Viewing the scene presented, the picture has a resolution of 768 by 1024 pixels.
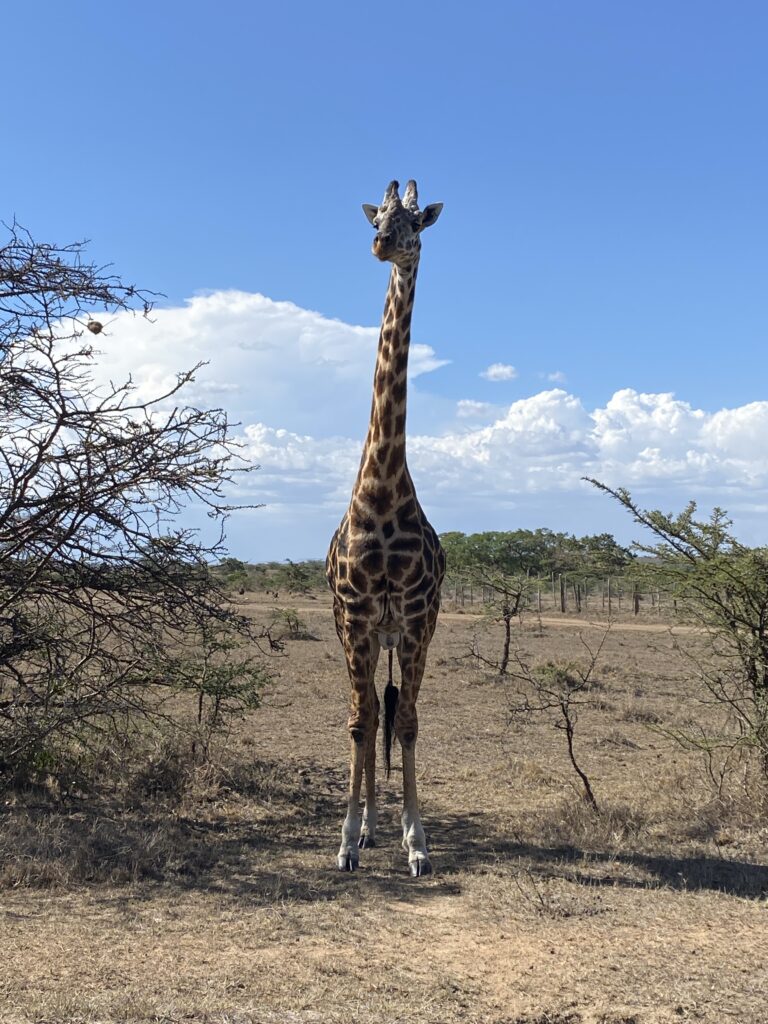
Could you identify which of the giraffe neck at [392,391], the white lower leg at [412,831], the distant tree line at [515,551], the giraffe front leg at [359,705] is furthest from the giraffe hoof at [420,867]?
the distant tree line at [515,551]

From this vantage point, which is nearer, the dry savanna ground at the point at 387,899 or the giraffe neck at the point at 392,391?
the dry savanna ground at the point at 387,899

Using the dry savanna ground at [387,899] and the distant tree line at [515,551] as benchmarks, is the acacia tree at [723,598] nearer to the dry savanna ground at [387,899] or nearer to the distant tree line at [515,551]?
the dry savanna ground at [387,899]

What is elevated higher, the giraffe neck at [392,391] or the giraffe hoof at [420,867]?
the giraffe neck at [392,391]

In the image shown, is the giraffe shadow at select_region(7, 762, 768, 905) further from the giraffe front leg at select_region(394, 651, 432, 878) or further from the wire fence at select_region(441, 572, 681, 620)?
the wire fence at select_region(441, 572, 681, 620)

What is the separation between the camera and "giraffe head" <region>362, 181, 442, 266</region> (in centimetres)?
687

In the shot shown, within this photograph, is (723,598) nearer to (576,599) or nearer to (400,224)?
(400,224)

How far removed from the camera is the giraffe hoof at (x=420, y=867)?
636 cm

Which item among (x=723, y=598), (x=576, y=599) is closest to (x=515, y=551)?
(x=576, y=599)

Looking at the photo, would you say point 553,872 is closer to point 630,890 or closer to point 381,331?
point 630,890

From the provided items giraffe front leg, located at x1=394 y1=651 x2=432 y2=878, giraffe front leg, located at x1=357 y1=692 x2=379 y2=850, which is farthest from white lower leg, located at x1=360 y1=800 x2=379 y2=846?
giraffe front leg, located at x1=394 y1=651 x2=432 y2=878

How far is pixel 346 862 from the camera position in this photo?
647 cm

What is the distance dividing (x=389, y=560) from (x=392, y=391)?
1.36 m

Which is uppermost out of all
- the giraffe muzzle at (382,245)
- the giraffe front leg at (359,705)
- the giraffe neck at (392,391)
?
the giraffe muzzle at (382,245)

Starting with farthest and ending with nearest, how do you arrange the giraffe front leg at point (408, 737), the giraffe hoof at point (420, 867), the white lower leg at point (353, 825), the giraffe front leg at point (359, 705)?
the giraffe front leg at point (359, 705), the giraffe front leg at point (408, 737), the white lower leg at point (353, 825), the giraffe hoof at point (420, 867)
